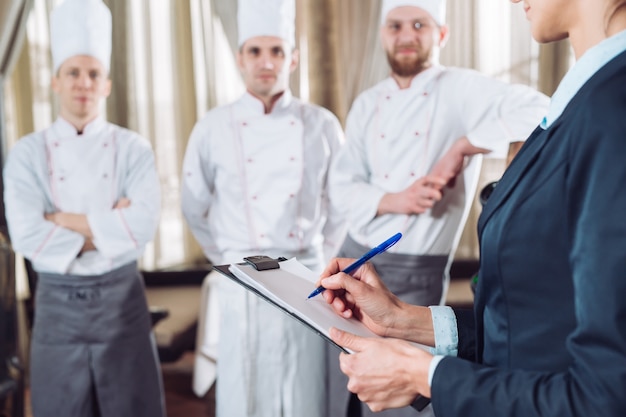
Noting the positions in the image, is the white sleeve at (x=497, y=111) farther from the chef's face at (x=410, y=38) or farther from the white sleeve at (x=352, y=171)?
the white sleeve at (x=352, y=171)

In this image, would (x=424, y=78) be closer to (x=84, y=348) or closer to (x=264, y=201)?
(x=264, y=201)

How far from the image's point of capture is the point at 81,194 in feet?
7.38

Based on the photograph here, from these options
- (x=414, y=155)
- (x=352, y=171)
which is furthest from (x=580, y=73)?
(x=352, y=171)

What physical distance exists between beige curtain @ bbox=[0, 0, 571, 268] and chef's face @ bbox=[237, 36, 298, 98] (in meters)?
1.28

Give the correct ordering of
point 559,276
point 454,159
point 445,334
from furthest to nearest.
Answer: point 454,159 < point 445,334 < point 559,276

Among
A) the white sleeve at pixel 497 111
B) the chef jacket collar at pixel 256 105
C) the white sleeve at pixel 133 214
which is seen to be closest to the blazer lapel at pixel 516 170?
the white sleeve at pixel 497 111

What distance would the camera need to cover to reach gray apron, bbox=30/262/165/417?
219 centimetres

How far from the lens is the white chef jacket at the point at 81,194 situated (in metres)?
2.16

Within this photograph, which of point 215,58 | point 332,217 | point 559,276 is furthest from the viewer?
point 215,58

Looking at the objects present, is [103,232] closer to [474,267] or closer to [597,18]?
[597,18]

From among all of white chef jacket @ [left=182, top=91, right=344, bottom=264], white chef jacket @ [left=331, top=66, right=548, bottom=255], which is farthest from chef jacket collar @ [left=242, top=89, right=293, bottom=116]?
white chef jacket @ [left=331, top=66, right=548, bottom=255]

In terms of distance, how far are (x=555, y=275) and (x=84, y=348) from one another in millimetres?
1838

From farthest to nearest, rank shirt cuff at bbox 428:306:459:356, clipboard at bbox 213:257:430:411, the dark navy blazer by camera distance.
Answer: shirt cuff at bbox 428:306:459:356, clipboard at bbox 213:257:430:411, the dark navy blazer

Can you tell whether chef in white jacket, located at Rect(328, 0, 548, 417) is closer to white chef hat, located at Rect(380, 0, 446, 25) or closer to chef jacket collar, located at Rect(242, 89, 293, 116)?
Result: white chef hat, located at Rect(380, 0, 446, 25)
